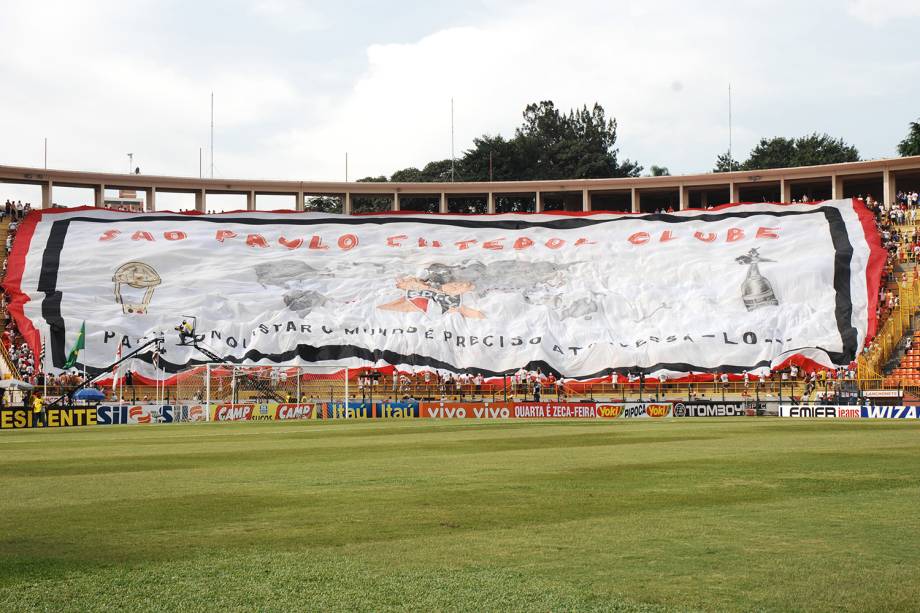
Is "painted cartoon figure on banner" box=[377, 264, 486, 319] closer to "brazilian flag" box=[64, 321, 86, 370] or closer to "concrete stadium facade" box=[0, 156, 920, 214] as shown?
"concrete stadium facade" box=[0, 156, 920, 214]

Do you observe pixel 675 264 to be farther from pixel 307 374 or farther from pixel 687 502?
pixel 687 502

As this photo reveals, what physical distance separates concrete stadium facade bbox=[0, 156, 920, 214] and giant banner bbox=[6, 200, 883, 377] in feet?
22.3

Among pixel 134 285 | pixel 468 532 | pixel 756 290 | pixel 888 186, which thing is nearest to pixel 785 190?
pixel 888 186

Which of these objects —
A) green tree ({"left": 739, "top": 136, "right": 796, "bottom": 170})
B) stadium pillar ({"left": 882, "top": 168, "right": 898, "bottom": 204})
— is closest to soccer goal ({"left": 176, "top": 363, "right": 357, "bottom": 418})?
stadium pillar ({"left": 882, "top": 168, "right": 898, "bottom": 204})

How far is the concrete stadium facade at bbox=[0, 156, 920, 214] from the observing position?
72125 millimetres

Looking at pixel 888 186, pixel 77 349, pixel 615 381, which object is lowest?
pixel 615 381

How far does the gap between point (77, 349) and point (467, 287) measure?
22.4 meters

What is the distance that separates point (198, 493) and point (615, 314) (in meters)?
46.9

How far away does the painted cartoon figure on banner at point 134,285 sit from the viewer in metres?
59.5

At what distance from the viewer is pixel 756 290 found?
5862cm

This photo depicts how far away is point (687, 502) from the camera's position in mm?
12117

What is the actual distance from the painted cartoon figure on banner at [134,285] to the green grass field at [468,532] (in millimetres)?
40840

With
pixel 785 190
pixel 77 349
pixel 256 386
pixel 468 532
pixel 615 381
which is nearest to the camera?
pixel 468 532

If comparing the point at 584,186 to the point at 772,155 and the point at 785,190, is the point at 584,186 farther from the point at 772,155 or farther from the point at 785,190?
the point at 772,155
